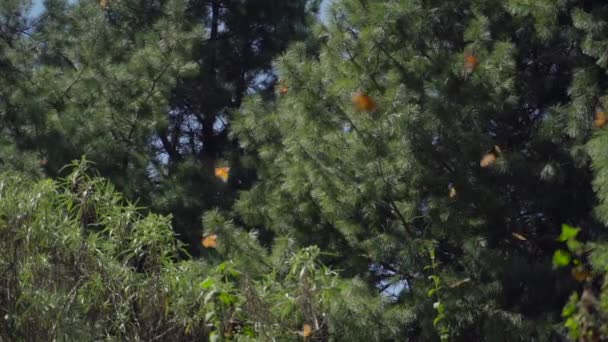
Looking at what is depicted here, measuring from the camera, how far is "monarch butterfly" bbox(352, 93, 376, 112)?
273 inches

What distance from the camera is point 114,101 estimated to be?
9.12m

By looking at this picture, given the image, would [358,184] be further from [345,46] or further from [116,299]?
[116,299]

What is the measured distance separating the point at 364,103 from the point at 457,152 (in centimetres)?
69

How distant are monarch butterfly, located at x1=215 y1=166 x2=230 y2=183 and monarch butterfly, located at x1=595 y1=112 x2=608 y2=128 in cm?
363

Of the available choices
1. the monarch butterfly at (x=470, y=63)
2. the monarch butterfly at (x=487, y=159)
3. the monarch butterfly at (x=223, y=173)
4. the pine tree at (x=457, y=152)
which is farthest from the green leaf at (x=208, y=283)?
the monarch butterfly at (x=223, y=173)

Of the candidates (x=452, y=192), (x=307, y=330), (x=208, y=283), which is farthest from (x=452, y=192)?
(x=208, y=283)

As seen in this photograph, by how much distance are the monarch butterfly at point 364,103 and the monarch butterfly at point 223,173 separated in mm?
2333

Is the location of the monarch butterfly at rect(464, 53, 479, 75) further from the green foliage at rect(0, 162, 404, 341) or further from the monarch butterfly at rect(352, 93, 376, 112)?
the green foliage at rect(0, 162, 404, 341)

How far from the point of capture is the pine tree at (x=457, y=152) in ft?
21.3

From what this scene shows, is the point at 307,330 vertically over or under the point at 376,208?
under

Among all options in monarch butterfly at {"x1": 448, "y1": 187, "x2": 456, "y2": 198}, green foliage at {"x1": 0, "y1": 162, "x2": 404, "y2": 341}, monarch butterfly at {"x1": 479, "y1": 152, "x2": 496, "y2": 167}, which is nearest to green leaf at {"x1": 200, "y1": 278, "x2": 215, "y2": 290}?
green foliage at {"x1": 0, "y1": 162, "x2": 404, "y2": 341}

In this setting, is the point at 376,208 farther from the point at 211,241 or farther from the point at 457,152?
the point at 211,241

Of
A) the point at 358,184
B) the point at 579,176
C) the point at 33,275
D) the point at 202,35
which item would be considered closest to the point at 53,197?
the point at 33,275

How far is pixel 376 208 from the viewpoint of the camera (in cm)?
694
